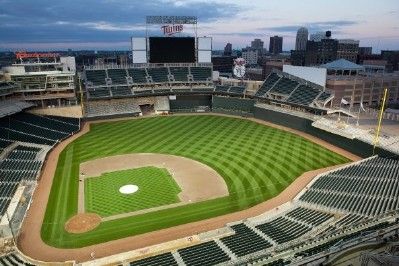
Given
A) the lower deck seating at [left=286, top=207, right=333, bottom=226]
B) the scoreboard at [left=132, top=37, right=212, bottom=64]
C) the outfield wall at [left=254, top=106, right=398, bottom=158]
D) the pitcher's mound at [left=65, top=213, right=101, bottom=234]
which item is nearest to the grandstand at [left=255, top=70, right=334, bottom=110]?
the outfield wall at [left=254, top=106, right=398, bottom=158]

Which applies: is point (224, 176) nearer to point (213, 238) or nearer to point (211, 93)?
point (213, 238)

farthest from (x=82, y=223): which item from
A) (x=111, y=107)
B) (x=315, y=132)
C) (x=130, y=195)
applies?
(x=111, y=107)

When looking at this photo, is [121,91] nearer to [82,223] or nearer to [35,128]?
[35,128]

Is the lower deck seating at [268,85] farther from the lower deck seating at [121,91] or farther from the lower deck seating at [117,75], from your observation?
the lower deck seating at [117,75]

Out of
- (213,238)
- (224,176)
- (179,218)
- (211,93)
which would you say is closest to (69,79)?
(211,93)

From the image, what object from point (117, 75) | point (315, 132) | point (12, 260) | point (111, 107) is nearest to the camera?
point (12, 260)

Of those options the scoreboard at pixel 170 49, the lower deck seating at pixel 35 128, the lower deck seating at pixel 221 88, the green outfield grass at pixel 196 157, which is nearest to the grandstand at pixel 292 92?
the green outfield grass at pixel 196 157
